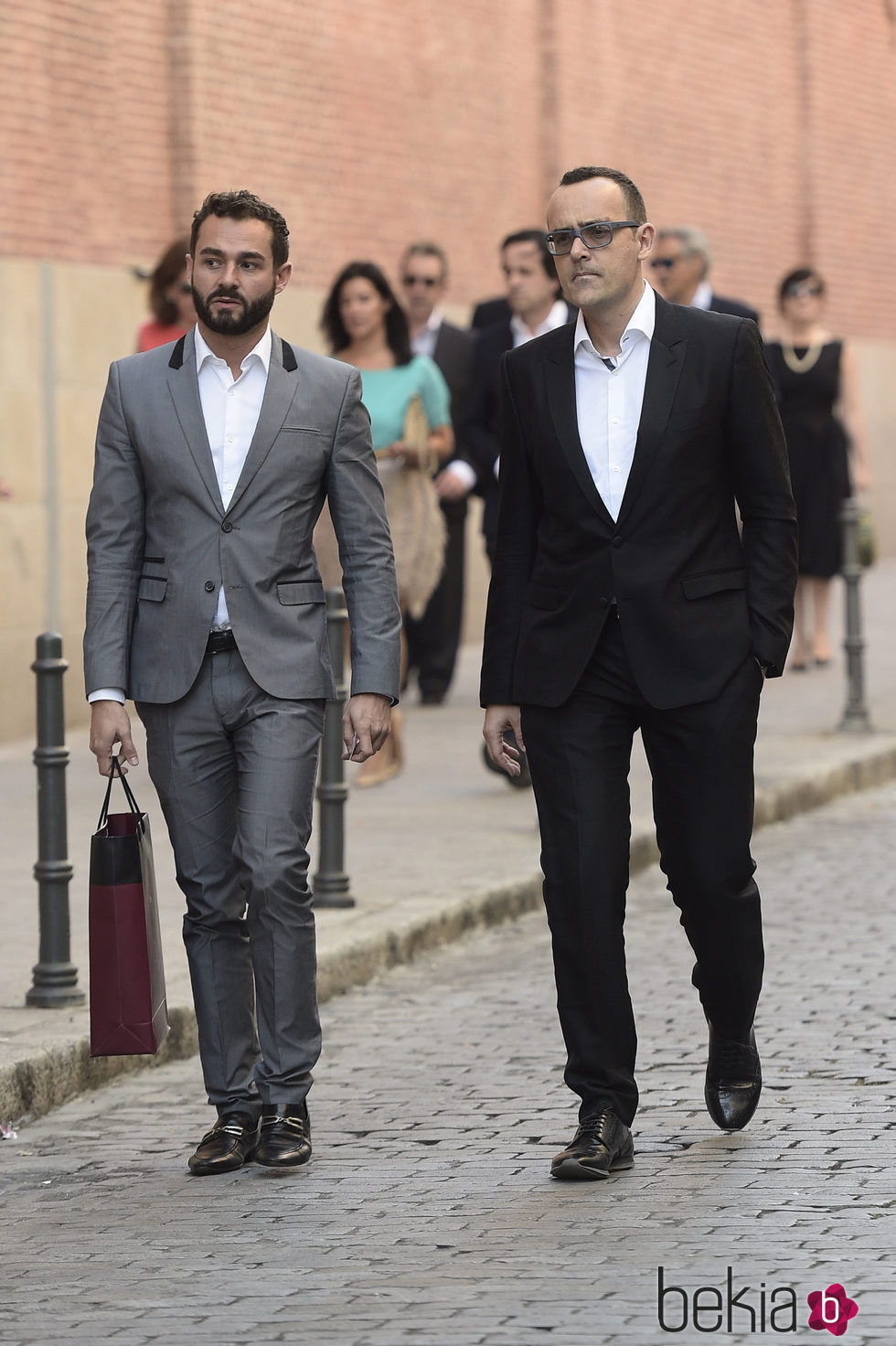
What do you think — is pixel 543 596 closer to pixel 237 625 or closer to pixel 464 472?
pixel 237 625

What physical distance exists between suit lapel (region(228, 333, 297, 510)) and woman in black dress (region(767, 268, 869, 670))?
977cm

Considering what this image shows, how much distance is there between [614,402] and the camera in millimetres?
5246

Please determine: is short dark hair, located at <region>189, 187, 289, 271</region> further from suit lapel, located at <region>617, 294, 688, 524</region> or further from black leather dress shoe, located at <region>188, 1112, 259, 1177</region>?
black leather dress shoe, located at <region>188, 1112, 259, 1177</region>

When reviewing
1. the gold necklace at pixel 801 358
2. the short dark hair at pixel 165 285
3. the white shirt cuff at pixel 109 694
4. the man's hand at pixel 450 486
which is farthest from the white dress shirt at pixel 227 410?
the gold necklace at pixel 801 358

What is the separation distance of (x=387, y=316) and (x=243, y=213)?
4689mm

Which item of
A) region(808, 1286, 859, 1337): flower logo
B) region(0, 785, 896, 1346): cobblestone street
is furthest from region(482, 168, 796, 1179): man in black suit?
region(808, 1286, 859, 1337): flower logo

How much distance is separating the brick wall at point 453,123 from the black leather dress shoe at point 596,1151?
8143 mm

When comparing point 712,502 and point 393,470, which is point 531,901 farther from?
point 712,502

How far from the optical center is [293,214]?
14820 millimetres

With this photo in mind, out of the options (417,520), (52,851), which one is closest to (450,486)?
(417,520)

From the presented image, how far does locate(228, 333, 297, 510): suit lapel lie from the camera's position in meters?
5.39

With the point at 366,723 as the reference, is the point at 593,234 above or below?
above

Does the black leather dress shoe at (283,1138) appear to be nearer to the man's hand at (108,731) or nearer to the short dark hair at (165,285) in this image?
the man's hand at (108,731)

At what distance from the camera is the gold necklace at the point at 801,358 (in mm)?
15148
